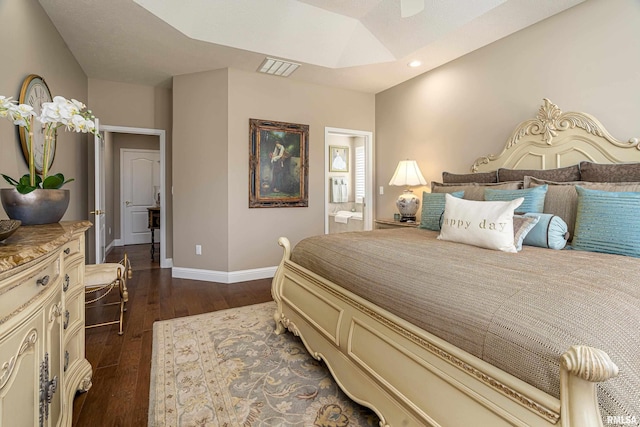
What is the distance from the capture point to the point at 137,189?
6711 mm

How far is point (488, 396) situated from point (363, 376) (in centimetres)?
66

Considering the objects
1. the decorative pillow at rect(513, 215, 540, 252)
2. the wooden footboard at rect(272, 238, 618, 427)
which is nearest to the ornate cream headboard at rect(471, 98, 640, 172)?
the decorative pillow at rect(513, 215, 540, 252)

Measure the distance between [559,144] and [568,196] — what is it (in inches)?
31.9

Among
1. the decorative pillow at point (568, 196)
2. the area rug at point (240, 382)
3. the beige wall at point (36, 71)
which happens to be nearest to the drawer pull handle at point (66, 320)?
the area rug at point (240, 382)

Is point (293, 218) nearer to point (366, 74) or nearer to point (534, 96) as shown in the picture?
point (366, 74)

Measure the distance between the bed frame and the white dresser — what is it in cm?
117

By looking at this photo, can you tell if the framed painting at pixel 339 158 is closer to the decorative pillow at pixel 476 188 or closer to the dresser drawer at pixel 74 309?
the decorative pillow at pixel 476 188

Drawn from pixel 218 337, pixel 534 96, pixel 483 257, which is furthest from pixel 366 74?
pixel 218 337

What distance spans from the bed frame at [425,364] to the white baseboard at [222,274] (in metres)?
1.63

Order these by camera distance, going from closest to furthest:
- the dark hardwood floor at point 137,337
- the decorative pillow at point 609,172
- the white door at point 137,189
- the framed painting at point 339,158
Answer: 1. the dark hardwood floor at point 137,337
2. the decorative pillow at point 609,172
3. the white door at point 137,189
4. the framed painting at point 339,158

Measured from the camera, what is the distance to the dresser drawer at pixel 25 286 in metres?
0.79

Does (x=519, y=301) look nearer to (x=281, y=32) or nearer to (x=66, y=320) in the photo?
(x=66, y=320)

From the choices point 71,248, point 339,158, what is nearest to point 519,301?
point 71,248

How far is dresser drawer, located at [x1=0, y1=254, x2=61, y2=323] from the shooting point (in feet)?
2.59
